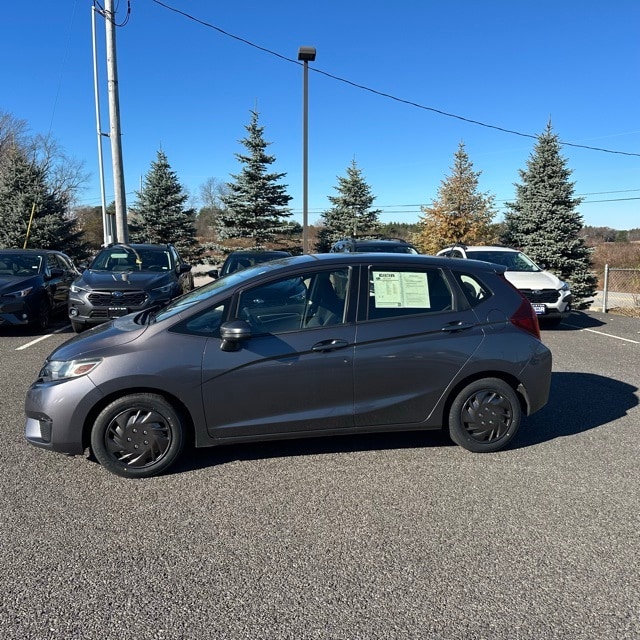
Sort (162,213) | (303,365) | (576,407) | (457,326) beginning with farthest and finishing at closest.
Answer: (162,213) → (576,407) → (457,326) → (303,365)

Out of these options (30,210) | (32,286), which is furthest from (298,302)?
(30,210)

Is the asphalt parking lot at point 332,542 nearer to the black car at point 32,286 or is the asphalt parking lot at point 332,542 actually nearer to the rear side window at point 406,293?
the rear side window at point 406,293

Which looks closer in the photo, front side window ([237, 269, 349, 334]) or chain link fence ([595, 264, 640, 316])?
front side window ([237, 269, 349, 334])

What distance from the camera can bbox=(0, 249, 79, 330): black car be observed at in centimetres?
884

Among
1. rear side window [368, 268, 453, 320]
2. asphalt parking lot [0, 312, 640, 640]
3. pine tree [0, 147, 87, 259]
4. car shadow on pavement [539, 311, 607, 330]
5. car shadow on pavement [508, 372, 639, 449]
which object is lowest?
asphalt parking lot [0, 312, 640, 640]

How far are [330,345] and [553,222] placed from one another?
2116 centimetres

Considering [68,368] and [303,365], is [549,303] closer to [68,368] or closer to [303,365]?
[303,365]

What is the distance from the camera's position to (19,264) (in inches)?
394

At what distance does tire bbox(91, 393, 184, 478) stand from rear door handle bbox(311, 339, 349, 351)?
1110mm

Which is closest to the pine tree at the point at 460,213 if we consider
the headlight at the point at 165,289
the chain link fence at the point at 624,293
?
the chain link fence at the point at 624,293

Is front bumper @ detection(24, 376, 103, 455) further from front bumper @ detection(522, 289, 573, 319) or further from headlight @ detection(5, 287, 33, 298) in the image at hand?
front bumper @ detection(522, 289, 573, 319)

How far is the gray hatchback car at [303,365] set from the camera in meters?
3.64

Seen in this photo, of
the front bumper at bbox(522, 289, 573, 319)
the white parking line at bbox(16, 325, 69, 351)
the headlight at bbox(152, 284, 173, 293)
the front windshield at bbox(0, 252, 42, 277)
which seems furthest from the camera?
the front bumper at bbox(522, 289, 573, 319)

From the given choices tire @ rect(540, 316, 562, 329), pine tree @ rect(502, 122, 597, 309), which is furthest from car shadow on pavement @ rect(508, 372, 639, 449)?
pine tree @ rect(502, 122, 597, 309)
